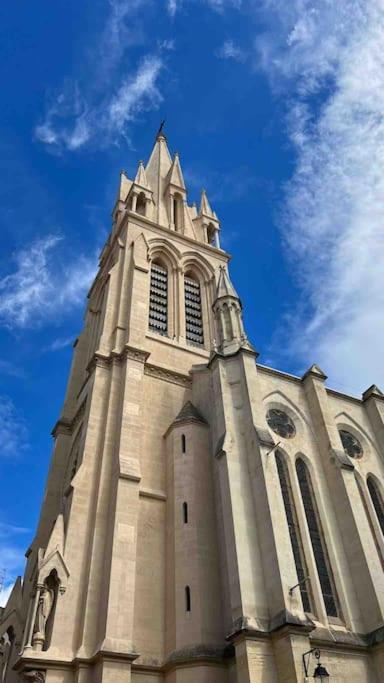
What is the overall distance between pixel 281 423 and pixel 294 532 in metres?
5.06

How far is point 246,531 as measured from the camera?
55.6ft

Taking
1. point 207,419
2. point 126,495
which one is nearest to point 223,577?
point 126,495

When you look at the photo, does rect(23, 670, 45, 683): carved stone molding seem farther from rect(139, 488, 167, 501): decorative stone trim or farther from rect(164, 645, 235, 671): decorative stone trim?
rect(139, 488, 167, 501): decorative stone trim

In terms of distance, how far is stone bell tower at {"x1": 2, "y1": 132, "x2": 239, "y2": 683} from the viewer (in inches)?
619

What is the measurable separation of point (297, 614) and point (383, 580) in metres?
4.69

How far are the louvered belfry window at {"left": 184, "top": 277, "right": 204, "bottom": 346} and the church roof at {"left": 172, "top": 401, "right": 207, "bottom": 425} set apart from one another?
24.3 ft

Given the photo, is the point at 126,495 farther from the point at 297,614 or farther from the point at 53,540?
the point at 297,614

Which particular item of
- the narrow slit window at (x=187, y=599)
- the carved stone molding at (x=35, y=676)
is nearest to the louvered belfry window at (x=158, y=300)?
the narrow slit window at (x=187, y=599)

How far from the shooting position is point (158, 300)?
30828 mm

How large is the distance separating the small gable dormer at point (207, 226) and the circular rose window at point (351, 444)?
19.1 metres

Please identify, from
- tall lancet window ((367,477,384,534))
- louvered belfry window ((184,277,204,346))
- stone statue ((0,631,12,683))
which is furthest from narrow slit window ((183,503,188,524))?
louvered belfry window ((184,277,204,346))

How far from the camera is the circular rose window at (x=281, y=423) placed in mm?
22484

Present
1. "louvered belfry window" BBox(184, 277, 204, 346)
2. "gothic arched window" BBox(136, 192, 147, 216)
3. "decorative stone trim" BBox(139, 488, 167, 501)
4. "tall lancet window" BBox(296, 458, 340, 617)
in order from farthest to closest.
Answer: "gothic arched window" BBox(136, 192, 147, 216)
"louvered belfry window" BBox(184, 277, 204, 346)
"decorative stone trim" BBox(139, 488, 167, 501)
"tall lancet window" BBox(296, 458, 340, 617)

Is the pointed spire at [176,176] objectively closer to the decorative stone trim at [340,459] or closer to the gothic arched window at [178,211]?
the gothic arched window at [178,211]
